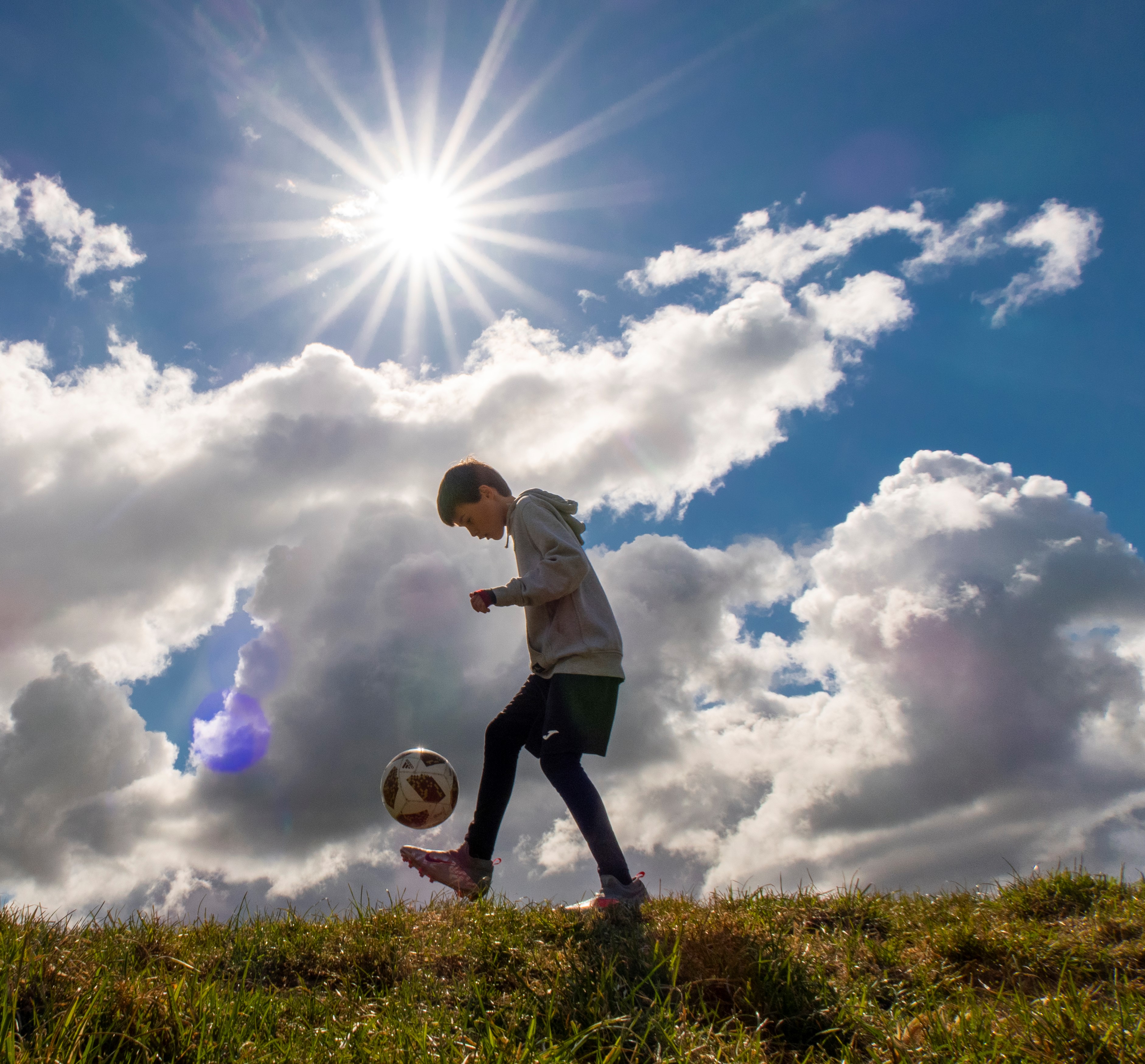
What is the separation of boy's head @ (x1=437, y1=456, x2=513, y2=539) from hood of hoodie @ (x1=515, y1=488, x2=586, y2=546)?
0.16 m

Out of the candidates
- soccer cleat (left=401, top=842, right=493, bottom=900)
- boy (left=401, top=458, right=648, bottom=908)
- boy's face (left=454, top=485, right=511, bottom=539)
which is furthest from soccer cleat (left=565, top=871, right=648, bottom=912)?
boy's face (left=454, top=485, right=511, bottom=539)

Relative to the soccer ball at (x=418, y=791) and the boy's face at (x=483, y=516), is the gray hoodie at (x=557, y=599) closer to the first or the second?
the boy's face at (x=483, y=516)

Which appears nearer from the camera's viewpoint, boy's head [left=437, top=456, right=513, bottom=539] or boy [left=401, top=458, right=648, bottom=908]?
boy [left=401, top=458, right=648, bottom=908]

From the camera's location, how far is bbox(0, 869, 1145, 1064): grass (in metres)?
2.35

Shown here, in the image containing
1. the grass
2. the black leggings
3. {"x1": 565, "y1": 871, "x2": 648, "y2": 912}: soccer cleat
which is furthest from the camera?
the black leggings

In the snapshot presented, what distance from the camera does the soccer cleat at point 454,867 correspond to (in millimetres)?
5207

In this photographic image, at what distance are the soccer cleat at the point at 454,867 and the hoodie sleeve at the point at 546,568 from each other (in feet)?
5.97

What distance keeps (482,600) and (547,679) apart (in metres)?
0.93

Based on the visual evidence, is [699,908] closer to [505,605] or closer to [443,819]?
[505,605]

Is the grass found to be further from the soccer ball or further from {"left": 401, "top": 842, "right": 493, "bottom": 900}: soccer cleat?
the soccer ball

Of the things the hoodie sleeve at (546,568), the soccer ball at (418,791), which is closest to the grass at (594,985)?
the soccer ball at (418,791)

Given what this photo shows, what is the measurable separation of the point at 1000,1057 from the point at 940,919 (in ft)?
6.42

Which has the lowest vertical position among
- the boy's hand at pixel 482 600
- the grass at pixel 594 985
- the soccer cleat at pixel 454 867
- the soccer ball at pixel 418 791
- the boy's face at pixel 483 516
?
the grass at pixel 594 985

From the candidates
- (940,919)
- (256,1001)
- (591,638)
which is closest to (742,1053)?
(256,1001)
